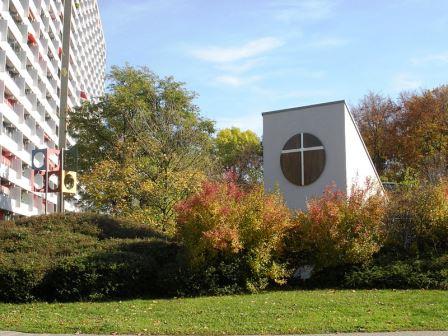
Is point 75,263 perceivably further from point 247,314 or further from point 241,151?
point 241,151

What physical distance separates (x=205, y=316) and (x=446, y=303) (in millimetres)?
4880

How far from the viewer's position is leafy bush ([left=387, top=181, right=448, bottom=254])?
51.2 feet

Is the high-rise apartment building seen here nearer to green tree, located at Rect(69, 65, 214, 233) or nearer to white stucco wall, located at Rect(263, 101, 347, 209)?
green tree, located at Rect(69, 65, 214, 233)

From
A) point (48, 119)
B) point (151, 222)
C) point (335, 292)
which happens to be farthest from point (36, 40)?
point (335, 292)

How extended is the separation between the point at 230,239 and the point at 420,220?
19.5 feet

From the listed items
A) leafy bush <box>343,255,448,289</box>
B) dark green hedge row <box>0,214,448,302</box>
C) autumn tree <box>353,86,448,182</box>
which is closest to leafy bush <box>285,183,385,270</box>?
dark green hedge row <box>0,214,448,302</box>

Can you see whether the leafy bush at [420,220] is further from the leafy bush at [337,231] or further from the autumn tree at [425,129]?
the autumn tree at [425,129]

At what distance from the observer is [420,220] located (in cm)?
1595

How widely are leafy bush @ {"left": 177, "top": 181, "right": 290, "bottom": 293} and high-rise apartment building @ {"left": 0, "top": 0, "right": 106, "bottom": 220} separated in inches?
1340

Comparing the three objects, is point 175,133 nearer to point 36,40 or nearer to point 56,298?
point 56,298

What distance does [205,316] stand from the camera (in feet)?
34.1

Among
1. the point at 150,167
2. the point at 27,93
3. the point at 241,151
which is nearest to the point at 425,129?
the point at 241,151

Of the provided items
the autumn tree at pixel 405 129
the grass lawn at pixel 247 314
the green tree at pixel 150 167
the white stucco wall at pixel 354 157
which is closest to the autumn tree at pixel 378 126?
the autumn tree at pixel 405 129

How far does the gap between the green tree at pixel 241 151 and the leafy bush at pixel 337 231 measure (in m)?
31.4
